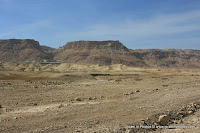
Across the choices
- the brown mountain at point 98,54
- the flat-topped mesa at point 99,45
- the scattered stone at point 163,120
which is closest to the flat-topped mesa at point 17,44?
the brown mountain at point 98,54

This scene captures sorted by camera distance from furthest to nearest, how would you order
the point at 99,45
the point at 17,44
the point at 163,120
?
the point at 99,45 → the point at 17,44 → the point at 163,120

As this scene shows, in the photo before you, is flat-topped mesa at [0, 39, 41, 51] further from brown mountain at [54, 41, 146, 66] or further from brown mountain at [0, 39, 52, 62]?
brown mountain at [54, 41, 146, 66]

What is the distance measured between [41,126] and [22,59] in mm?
131104

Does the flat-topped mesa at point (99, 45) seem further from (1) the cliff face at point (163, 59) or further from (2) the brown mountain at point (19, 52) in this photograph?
(2) the brown mountain at point (19, 52)

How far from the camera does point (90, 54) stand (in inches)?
5925

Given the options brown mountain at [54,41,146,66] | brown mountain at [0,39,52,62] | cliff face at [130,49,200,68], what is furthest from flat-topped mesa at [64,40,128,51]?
brown mountain at [0,39,52,62]

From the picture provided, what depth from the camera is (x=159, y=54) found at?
178 meters

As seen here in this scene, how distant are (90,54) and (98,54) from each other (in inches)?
268

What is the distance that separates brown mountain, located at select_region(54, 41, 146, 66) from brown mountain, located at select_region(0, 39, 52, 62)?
1975cm

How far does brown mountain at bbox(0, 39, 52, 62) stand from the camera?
132m

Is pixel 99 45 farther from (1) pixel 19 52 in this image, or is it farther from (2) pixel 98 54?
(1) pixel 19 52

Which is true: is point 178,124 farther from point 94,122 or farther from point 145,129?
point 94,122

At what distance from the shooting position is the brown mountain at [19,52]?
132m

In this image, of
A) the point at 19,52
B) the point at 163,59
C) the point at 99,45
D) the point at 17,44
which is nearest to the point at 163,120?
the point at 19,52
